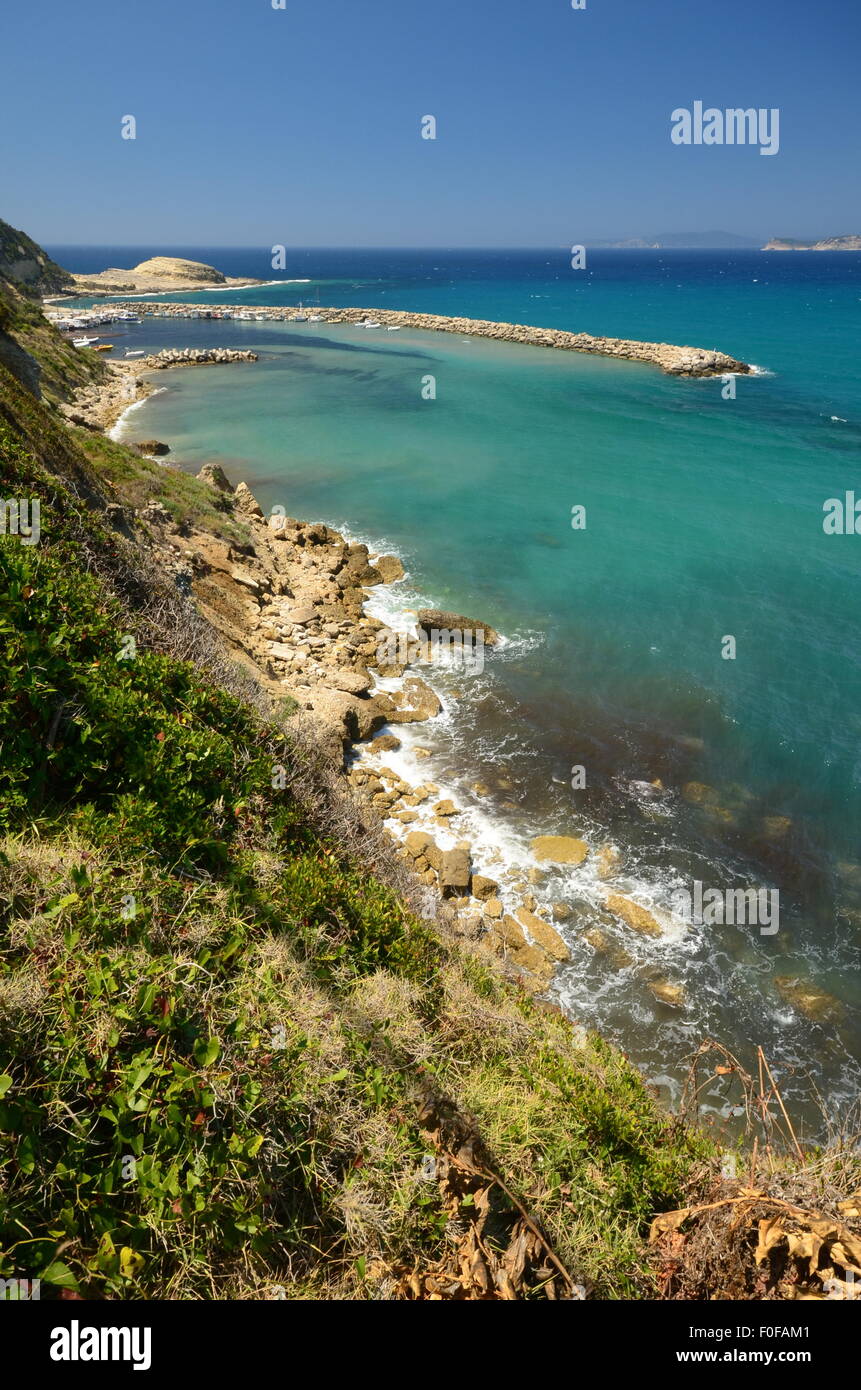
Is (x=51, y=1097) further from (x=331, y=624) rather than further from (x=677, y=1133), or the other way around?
(x=331, y=624)

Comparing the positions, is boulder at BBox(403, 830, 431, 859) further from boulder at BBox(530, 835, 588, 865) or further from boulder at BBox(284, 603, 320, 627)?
boulder at BBox(284, 603, 320, 627)

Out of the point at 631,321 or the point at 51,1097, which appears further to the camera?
the point at 631,321

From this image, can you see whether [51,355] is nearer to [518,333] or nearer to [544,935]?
[544,935]
